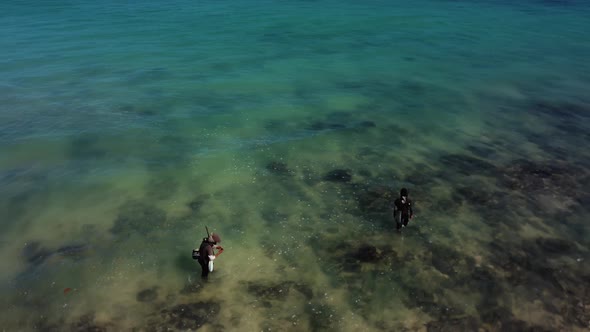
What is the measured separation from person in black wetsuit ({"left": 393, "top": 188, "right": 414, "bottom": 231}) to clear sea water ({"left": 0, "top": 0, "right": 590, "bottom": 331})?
0.62m

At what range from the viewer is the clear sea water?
13555mm

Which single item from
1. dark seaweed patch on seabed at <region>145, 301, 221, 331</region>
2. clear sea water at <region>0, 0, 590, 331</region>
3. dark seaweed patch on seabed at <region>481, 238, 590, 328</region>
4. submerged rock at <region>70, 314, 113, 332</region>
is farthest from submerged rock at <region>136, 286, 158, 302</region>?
dark seaweed patch on seabed at <region>481, 238, 590, 328</region>

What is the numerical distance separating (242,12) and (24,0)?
40.6 meters

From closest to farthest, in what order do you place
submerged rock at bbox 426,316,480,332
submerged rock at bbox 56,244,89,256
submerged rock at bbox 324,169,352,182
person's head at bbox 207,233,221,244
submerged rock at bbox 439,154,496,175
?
1. submerged rock at bbox 426,316,480,332
2. person's head at bbox 207,233,221,244
3. submerged rock at bbox 56,244,89,256
4. submerged rock at bbox 324,169,352,182
5. submerged rock at bbox 439,154,496,175

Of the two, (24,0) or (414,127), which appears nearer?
(414,127)

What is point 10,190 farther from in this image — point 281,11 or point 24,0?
point 24,0

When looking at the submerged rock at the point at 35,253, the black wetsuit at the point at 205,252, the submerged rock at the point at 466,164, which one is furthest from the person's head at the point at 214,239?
the submerged rock at the point at 466,164

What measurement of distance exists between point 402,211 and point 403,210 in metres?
0.07

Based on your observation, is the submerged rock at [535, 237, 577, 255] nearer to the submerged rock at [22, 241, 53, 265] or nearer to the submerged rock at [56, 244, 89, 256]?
the submerged rock at [56, 244, 89, 256]

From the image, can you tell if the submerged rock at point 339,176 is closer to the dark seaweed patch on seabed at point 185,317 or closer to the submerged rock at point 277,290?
the submerged rock at point 277,290

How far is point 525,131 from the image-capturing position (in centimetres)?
2542

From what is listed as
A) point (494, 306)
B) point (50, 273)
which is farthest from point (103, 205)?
point (494, 306)

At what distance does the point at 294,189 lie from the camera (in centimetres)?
1978

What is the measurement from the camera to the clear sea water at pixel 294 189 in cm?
1355
